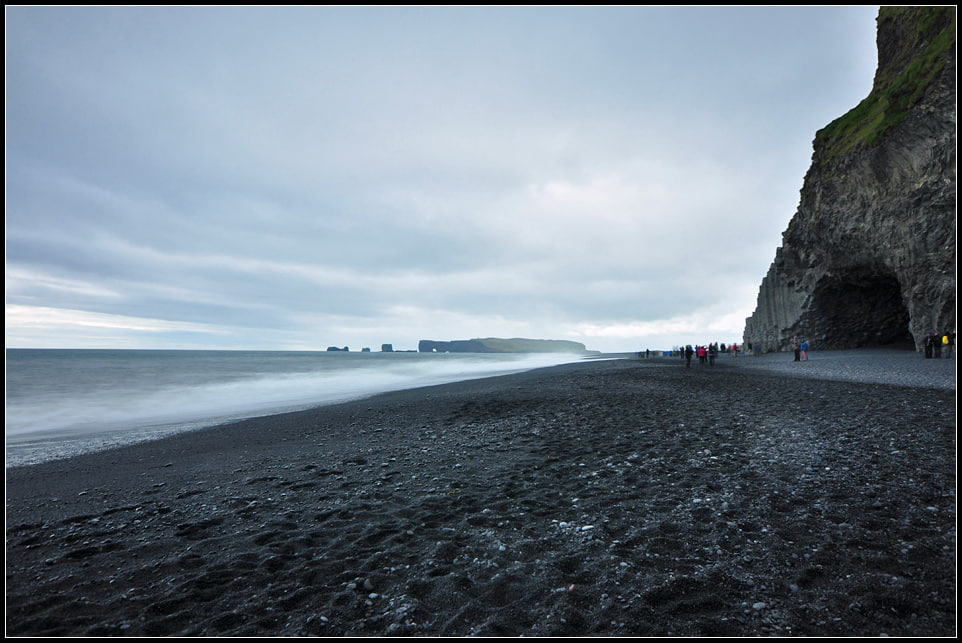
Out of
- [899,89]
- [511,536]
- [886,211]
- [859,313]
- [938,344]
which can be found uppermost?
[899,89]

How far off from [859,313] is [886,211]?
17.7m

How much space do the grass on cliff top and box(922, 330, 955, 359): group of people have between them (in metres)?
14.6

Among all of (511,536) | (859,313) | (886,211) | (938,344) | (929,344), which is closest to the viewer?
(511,536)

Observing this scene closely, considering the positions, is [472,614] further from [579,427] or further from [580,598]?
[579,427]

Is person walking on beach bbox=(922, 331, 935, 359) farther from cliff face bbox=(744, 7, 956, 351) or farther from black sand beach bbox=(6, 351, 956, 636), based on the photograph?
black sand beach bbox=(6, 351, 956, 636)

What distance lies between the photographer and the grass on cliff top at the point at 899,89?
2680cm

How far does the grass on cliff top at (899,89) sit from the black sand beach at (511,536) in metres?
30.3

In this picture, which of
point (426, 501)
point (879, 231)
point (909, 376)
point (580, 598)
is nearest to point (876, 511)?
point (580, 598)

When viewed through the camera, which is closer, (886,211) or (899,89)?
(899,89)

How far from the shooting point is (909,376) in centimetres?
1872

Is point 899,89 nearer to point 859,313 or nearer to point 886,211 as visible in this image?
point 886,211

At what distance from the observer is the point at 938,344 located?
29016mm

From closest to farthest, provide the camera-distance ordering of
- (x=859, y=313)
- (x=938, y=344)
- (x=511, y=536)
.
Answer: (x=511, y=536), (x=938, y=344), (x=859, y=313)

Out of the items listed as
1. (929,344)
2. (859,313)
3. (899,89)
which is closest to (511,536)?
(929,344)
